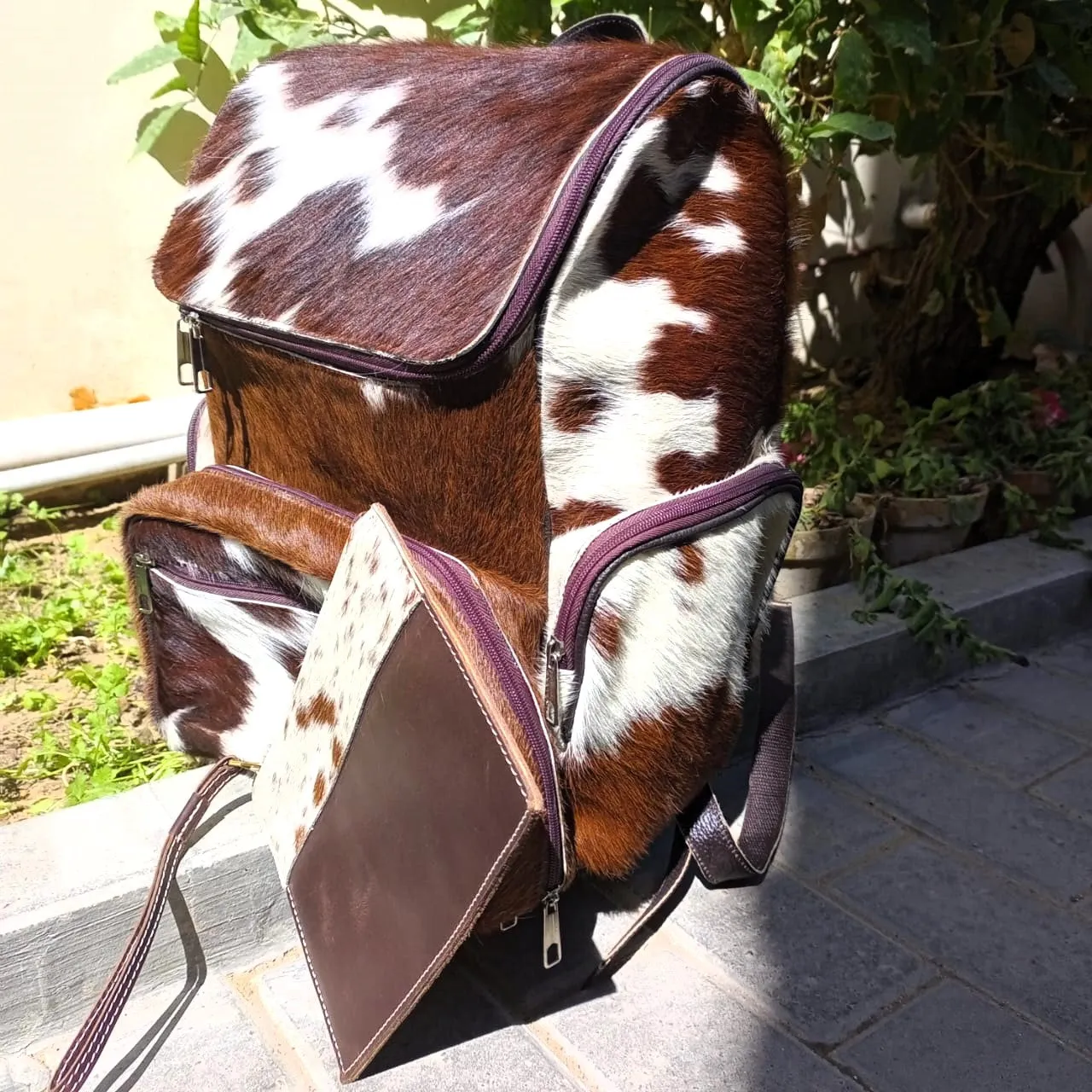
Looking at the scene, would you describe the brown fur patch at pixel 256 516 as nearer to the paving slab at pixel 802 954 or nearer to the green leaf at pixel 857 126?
the paving slab at pixel 802 954

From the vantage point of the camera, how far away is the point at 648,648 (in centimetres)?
119

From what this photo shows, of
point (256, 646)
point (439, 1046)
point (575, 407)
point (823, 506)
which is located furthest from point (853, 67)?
point (439, 1046)

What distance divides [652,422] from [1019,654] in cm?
141

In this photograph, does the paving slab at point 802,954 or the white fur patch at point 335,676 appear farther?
the paving slab at point 802,954

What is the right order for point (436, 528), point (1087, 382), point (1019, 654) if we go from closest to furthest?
1. point (436, 528)
2. point (1019, 654)
3. point (1087, 382)

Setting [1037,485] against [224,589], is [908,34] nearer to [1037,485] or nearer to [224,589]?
[1037,485]

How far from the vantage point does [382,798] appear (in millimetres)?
1098

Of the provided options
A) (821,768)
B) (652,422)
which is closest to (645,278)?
(652,422)

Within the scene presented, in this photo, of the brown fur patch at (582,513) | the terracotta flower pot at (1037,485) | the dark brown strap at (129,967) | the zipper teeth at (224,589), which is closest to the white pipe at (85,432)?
the zipper teeth at (224,589)

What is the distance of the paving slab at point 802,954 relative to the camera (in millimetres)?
1302

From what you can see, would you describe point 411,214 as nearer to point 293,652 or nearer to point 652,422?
point 652,422

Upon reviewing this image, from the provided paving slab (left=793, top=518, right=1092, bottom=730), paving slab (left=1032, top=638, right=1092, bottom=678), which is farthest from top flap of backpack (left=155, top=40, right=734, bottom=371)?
paving slab (left=1032, top=638, right=1092, bottom=678)

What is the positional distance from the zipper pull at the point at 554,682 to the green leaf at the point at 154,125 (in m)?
1.80

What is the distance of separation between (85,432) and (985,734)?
196 cm
